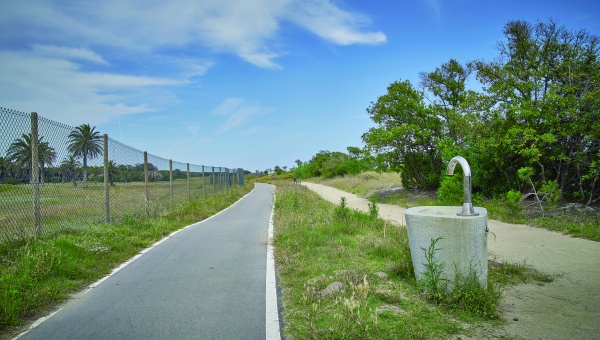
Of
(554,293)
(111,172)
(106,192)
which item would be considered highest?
(111,172)

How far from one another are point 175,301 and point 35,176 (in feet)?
14.0

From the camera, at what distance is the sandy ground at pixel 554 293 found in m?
4.20

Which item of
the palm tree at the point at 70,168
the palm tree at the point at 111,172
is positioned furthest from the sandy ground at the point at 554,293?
the palm tree at the point at 111,172

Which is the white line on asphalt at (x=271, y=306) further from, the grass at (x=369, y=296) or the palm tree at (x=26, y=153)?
the palm tree at (x=26, y=153)

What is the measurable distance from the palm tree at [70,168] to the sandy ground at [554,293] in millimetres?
8590

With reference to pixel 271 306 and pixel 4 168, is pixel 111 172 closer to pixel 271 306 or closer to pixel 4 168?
pixel 4 168

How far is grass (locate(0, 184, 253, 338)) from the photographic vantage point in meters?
4.96

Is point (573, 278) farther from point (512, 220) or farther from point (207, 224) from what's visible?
point (207, 224)

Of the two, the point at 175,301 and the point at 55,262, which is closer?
the point at 175,301

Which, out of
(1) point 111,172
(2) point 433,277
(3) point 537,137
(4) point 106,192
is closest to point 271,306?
(2) point 433,277

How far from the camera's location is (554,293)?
18.1 ft

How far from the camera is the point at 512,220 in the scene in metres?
12.5

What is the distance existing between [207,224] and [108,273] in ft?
20.9

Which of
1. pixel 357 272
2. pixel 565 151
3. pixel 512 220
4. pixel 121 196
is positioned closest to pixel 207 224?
pixel 121 196
